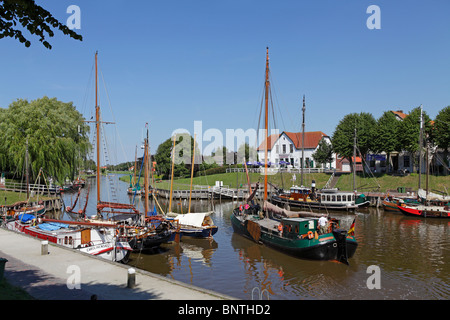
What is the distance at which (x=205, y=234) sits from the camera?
1280 inches

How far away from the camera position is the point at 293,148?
93500 mm

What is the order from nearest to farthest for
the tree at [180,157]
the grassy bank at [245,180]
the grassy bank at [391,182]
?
the grassy bank at [391,182], the grassy bank at [245,180], the tree at [180,157]

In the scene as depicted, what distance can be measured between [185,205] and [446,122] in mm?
48240

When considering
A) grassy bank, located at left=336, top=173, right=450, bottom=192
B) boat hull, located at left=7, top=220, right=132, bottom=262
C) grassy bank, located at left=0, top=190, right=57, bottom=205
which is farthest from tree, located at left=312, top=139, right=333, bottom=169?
boat hull, located at left=7, top=220, right=132, bottom=262

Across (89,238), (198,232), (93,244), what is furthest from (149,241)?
(198,232)

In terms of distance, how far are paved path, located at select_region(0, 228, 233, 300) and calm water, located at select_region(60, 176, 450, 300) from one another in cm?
508

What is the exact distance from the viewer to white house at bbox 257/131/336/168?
3590 inches

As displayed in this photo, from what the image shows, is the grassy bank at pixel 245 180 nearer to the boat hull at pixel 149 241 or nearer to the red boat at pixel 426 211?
the red boat at pixel 426 211

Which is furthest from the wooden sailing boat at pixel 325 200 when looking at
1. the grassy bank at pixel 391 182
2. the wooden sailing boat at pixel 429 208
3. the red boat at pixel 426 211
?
the grassy bank at pixel 391 182

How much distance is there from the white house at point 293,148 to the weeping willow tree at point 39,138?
159ft

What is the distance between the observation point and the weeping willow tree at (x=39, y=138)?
5247 centimetres

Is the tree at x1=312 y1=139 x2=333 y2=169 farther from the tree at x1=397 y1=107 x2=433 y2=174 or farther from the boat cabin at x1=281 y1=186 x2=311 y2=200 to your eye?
the boat cabin at x1=281 y1=186 x2=311 y2=200

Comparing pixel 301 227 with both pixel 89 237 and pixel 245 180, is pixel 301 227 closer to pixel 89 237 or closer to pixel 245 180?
pixel 89 237
